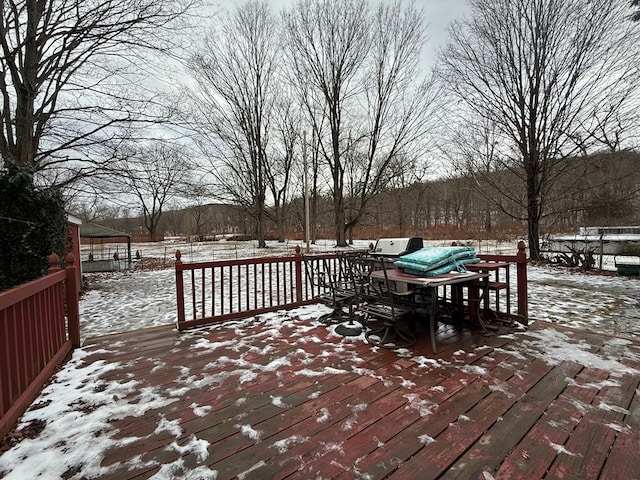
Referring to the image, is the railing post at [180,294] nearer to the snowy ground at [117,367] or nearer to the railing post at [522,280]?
the snowy ground at [117,367]

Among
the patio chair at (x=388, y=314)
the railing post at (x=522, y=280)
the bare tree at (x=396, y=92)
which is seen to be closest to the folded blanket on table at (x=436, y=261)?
the patio chair at (x=388, y=314)

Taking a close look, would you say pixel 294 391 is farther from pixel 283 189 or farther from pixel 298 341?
pixel 283 189

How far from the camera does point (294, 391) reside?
7.25ft

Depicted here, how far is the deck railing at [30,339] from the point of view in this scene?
1.84 meters

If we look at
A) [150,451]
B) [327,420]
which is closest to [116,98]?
[150,451]

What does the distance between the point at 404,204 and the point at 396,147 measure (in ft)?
42.6

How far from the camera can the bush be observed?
374 centimetres

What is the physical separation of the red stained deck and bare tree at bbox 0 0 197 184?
16.9ft

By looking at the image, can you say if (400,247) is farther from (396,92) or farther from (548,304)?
(396,92)

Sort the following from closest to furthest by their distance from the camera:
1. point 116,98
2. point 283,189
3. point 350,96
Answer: point 116,98 → point 350,96 → point 283,189

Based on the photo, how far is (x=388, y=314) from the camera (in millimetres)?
3055

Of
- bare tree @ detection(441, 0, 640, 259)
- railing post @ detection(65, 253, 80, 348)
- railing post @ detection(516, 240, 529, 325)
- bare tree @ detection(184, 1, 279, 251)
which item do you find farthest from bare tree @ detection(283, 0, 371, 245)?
railing post @ detection(65, 253, 80, 348)

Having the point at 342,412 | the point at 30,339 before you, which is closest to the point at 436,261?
the point at 342,412

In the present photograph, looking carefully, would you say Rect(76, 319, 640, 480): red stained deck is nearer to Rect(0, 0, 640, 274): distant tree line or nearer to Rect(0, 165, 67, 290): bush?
Rect(0, 165, 67, 290): bush
